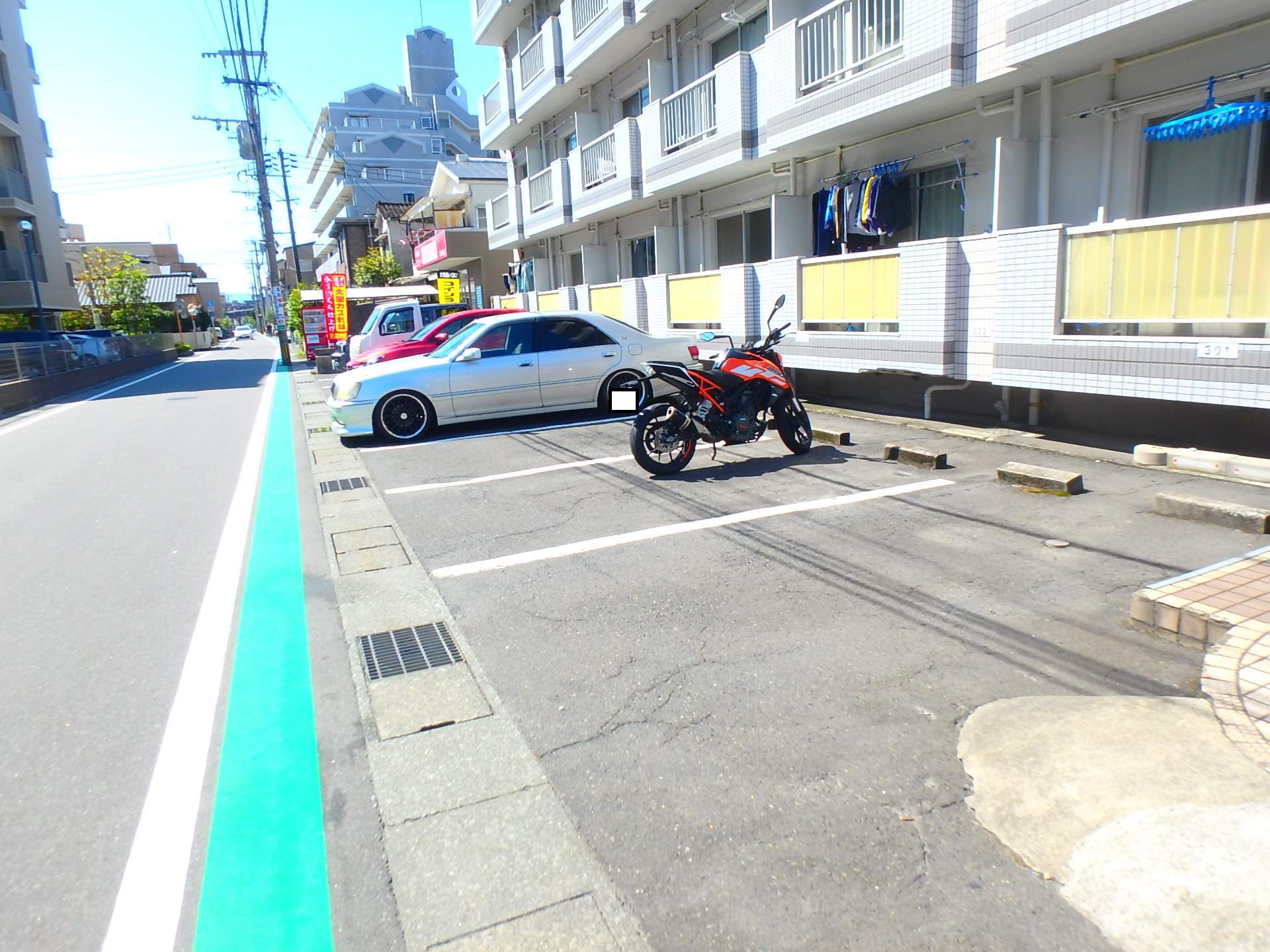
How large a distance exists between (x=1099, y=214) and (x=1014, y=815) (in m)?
7.93

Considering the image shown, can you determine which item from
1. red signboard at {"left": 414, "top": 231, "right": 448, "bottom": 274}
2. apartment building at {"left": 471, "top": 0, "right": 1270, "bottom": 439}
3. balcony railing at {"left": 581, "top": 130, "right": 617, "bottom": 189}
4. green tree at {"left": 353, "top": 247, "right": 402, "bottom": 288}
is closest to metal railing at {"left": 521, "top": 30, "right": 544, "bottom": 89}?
balcony railing at {"left": 581, "top": 130, "right": 617, "bottom": 189}

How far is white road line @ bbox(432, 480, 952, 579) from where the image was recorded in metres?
5.52

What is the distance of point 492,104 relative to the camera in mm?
26297

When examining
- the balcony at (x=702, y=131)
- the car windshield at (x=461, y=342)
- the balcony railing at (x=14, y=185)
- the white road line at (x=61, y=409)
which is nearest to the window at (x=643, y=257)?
the balcony at (x=702, y=131)

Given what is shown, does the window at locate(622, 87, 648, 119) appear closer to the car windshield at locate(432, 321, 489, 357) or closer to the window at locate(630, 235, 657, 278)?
the window at locate(630, 235, 657, 278)

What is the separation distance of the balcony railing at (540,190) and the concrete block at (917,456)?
16.2 metres

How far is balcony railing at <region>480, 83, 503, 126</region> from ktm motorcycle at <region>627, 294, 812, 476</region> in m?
20.6

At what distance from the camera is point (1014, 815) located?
275 centimetres

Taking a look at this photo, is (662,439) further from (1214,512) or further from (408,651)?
(1214,512)

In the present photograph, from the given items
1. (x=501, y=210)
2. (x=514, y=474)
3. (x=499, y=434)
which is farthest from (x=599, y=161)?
(x=514, y=474)

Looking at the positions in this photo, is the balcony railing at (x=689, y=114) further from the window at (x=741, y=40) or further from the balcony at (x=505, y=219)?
the balcony at (x=505, y=219)

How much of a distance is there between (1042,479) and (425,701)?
5.03 meters

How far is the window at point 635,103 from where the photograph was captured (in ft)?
60.8

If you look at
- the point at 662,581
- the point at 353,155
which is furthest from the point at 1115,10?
the point at 353,155
